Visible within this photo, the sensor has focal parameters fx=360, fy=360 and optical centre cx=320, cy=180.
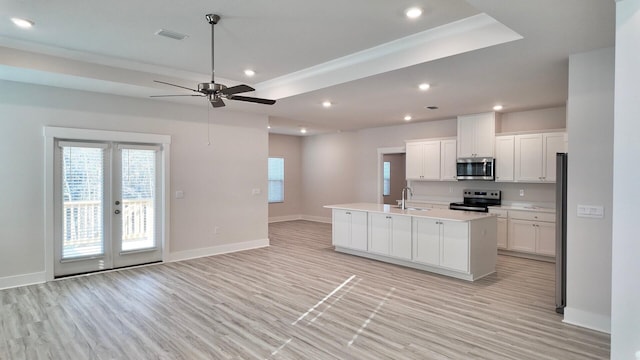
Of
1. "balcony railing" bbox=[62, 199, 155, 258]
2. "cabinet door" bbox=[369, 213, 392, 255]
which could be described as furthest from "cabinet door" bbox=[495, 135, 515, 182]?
"balcony railing" bbox=[62, 199, 155, 258]

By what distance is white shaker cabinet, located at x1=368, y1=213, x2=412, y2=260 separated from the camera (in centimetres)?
561

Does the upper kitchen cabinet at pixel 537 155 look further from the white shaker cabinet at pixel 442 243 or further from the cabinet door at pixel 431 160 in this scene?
the white shaker cabinet at pixel 442 243

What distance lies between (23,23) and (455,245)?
5.63m

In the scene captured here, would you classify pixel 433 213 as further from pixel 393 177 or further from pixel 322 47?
pixel 393 177

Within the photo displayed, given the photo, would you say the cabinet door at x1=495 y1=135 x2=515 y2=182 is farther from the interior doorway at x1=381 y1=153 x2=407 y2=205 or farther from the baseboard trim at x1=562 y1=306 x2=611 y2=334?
the interior doorway at x1=381 y1=153 x2=407 y2=205

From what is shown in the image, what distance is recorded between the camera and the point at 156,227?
607cm

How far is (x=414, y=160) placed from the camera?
8.19m

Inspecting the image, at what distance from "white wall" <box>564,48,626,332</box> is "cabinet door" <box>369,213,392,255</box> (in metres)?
2.62

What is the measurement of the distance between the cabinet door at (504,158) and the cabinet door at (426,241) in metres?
2.46

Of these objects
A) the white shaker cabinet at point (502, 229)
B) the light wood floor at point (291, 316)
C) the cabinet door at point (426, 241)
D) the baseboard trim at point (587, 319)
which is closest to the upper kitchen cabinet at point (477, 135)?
the white shaker cabinet at point (502, 229)

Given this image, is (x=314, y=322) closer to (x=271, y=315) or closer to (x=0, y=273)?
(x=271, y=315)

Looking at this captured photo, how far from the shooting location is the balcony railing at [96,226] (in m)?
5.24

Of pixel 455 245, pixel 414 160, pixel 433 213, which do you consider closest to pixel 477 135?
pixel 414 160

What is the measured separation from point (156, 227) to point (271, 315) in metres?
3.25
